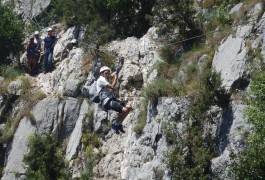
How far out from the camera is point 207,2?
1773cm

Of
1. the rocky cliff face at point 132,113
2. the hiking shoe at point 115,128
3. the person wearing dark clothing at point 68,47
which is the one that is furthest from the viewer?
the person wearing dark clothing at point 68,47

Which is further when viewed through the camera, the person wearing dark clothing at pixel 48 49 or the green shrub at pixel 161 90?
the person wearing dark clothing at pixel 48 49

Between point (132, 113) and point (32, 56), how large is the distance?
6299mm

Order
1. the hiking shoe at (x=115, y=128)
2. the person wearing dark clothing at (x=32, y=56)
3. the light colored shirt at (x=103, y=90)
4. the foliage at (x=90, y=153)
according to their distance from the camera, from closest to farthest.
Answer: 1. the light colored shirt at (x=103, y=90)
2. the hiking shoe at (x=115, y=128)
3. the foliage at (x=90, y=153)
4. the person wearing dark clothing at (x=32, y=56)

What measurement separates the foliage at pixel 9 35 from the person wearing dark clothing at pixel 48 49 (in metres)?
2.02

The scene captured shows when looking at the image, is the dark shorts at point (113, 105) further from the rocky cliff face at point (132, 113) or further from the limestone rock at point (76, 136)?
the limestone rock at point (76, 136)

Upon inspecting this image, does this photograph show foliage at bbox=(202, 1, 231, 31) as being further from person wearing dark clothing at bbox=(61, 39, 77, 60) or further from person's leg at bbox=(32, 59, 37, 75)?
person's leg at bbox=(32, 59, 37, 75)

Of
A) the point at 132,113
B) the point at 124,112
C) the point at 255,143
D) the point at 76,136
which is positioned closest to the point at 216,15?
the point at 132,113

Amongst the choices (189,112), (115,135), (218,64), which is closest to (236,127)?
(189,112)

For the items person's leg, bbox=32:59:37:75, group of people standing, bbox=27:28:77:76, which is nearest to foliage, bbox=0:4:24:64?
group of people standing, bbox=27:28:77:76

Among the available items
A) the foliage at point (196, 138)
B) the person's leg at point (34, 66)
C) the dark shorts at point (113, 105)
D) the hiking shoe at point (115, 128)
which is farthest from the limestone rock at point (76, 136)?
the foliage at point (196, 138)

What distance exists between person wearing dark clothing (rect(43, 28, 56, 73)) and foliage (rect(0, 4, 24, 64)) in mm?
2015

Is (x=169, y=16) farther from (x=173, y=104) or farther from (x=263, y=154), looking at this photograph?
(x=263, y=154)

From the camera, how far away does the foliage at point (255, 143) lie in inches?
394
